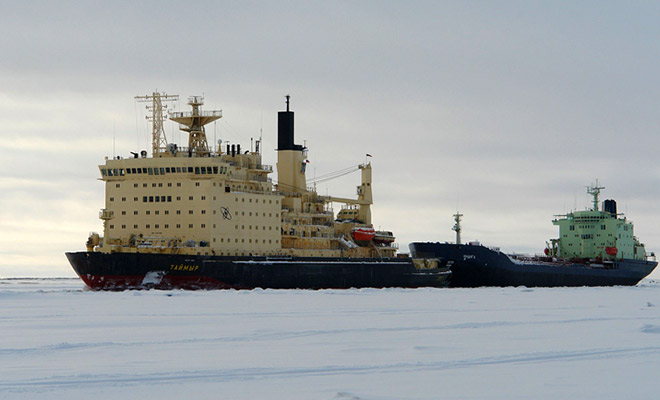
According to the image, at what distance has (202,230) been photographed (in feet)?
139

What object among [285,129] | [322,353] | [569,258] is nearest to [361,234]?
[285,129]

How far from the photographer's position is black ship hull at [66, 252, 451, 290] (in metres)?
39.6

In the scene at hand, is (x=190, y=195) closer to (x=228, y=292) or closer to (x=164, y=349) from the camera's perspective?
A: (x=228, y=292)

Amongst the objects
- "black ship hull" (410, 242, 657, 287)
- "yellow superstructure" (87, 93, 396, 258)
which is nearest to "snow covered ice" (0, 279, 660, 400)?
"yellow superstructure" (87, 93, 396, 258)

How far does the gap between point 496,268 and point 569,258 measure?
14.1 meters

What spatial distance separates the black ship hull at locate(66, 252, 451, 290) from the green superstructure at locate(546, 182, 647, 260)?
23.5m

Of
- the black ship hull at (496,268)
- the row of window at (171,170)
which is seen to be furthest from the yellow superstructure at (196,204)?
the black ship hull at (496,268)

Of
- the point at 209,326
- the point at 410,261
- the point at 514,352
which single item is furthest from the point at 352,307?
the point at 410,261

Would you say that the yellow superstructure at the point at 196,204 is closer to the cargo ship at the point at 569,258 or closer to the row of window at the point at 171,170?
the row of window at the point at 171,170

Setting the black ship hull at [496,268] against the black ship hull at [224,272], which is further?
the black ship hull at [496,268]

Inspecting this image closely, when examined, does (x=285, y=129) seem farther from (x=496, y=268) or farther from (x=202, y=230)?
(x=496, y=268)

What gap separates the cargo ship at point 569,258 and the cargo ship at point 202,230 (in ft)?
26.2

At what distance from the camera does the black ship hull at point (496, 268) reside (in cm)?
5512

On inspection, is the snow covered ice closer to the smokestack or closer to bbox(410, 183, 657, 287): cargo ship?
the smokestack
